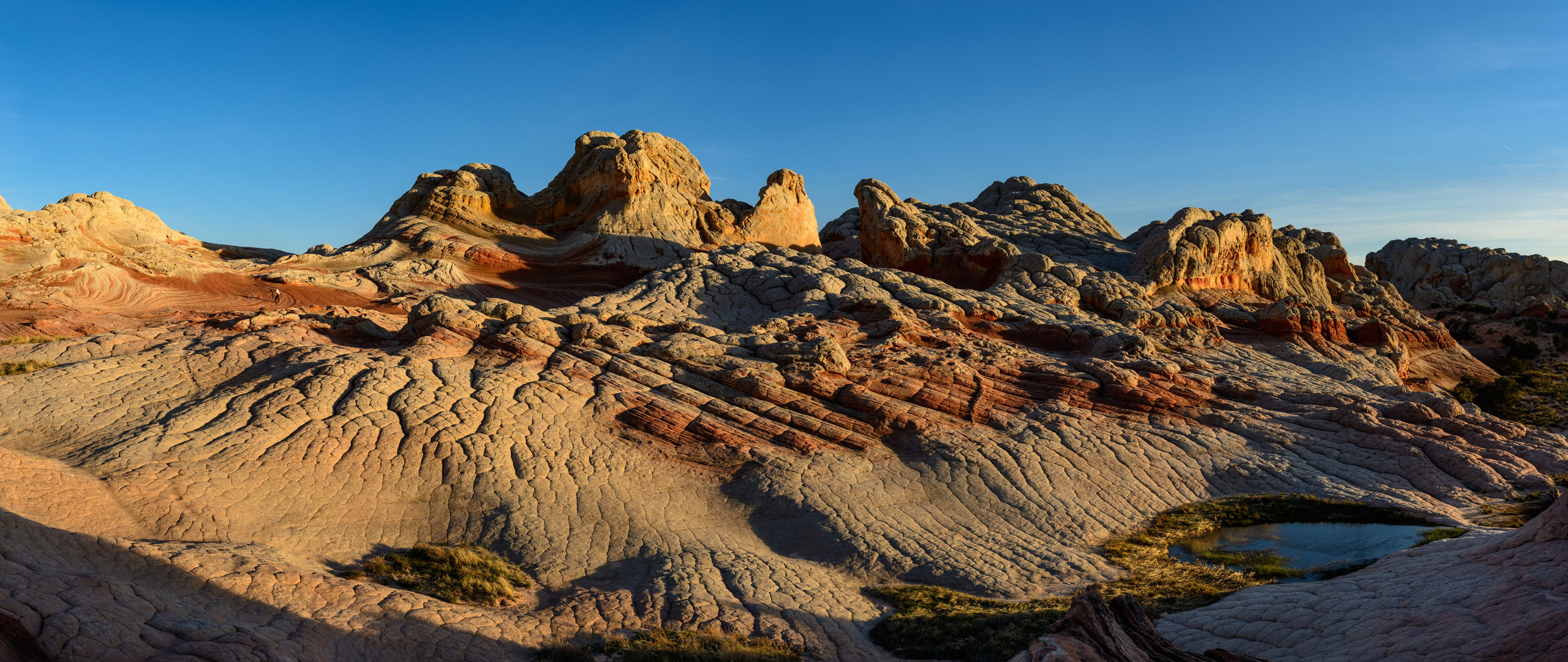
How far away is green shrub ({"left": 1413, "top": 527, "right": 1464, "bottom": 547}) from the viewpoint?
19422 mm

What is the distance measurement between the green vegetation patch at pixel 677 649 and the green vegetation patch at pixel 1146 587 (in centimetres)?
229

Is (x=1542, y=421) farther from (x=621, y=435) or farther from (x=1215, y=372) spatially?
(x=621, y=435)

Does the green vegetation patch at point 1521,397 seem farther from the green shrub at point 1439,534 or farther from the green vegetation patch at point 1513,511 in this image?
the green shrub at point 1439,534

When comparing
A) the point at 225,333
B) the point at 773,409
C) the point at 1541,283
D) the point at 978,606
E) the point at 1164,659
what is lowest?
the point at 978,606

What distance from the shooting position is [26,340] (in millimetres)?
27328

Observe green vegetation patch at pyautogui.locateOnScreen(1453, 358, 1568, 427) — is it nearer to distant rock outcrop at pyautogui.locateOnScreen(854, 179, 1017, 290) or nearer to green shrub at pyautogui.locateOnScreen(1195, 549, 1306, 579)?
distant rock outcrop at pyautogui.locateOnScreen(854, 179, 1017, 290)

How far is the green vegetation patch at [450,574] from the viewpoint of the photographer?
14.6 meters

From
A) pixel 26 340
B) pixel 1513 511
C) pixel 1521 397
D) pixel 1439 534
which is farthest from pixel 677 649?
pixel 1521 397

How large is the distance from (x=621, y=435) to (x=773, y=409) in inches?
178

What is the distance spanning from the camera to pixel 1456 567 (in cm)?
1230

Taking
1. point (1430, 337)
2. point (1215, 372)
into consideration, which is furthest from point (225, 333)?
point (1430, 337)

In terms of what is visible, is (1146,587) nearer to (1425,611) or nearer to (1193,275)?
(1425,611)

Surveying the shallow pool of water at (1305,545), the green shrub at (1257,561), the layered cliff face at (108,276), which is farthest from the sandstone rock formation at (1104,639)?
the layered cliff face at (108,276)

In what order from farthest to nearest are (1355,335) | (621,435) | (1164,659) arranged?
(1355,335)
(621,435)
(1164,659)
